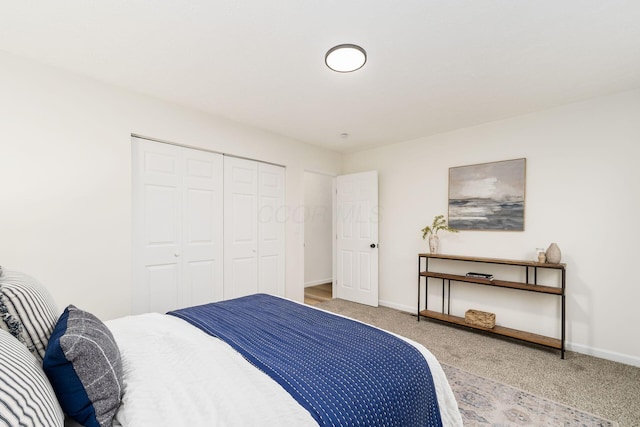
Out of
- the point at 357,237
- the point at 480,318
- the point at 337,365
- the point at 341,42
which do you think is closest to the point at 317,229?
the point at 357,237

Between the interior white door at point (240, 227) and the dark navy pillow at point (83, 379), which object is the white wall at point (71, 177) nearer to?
the interior white door at point (240, 227)

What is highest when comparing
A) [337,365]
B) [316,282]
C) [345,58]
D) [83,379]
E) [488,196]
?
[345,58]

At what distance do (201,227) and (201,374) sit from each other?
230cm

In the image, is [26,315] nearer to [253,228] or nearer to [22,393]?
[22,393]

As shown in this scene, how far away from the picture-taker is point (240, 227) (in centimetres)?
361

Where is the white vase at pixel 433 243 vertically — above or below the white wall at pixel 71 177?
below

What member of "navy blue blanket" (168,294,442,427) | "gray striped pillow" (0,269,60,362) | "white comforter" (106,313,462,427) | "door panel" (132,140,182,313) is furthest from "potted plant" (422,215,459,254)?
"gray striped pillow" (0,269,60,362)

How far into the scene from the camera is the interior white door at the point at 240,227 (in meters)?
3.48

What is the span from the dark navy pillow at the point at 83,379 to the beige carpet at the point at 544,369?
2.58m

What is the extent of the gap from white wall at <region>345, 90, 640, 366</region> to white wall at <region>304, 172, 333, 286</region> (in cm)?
265

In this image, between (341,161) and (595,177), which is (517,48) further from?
(341,161)

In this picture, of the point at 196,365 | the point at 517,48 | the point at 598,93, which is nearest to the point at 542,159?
the point at 598,93

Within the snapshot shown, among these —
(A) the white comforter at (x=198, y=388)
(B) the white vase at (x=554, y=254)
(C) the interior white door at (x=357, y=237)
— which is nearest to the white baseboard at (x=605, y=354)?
(B) the white vase at (x=554, y=254)

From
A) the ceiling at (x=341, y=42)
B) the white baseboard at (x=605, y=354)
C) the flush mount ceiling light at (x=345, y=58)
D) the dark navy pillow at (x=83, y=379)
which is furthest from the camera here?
the white baseboard at (x=605, y=354)
